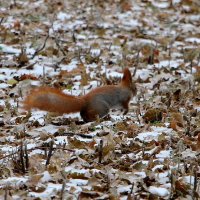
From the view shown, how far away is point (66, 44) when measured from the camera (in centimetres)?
936

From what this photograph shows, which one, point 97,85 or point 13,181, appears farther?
point 97,85

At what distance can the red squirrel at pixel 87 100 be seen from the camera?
545cm

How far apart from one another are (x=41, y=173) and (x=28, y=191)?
0.29 meters

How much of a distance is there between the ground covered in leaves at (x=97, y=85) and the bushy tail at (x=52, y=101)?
0.18 metres

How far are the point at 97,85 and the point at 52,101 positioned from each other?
1.97 metres

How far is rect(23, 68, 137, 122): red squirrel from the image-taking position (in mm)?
5449

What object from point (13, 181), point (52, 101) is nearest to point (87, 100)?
point (52, 101)

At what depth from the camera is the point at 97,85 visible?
7488 millimetres

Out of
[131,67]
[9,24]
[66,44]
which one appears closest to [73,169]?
[131,67]

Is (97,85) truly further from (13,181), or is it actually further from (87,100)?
(13,181)

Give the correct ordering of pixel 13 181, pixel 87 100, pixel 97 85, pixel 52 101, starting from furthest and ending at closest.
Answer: pixel 97 85 < pixel 87 100 < pixel 52 101 < pixel 13 181

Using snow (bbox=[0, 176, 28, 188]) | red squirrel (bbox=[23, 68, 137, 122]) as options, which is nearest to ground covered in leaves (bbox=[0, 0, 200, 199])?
snow (bbox=[0, 176, 28, 188])

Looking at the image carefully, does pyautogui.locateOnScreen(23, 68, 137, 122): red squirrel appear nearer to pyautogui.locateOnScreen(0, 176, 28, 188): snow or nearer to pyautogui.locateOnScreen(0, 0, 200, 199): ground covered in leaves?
pyautogui.locateOnScreen(0, 0, 200, 199): ground covered in leaves

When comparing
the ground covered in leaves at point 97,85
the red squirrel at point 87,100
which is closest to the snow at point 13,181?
the ground covered in leaves at point 97,85
